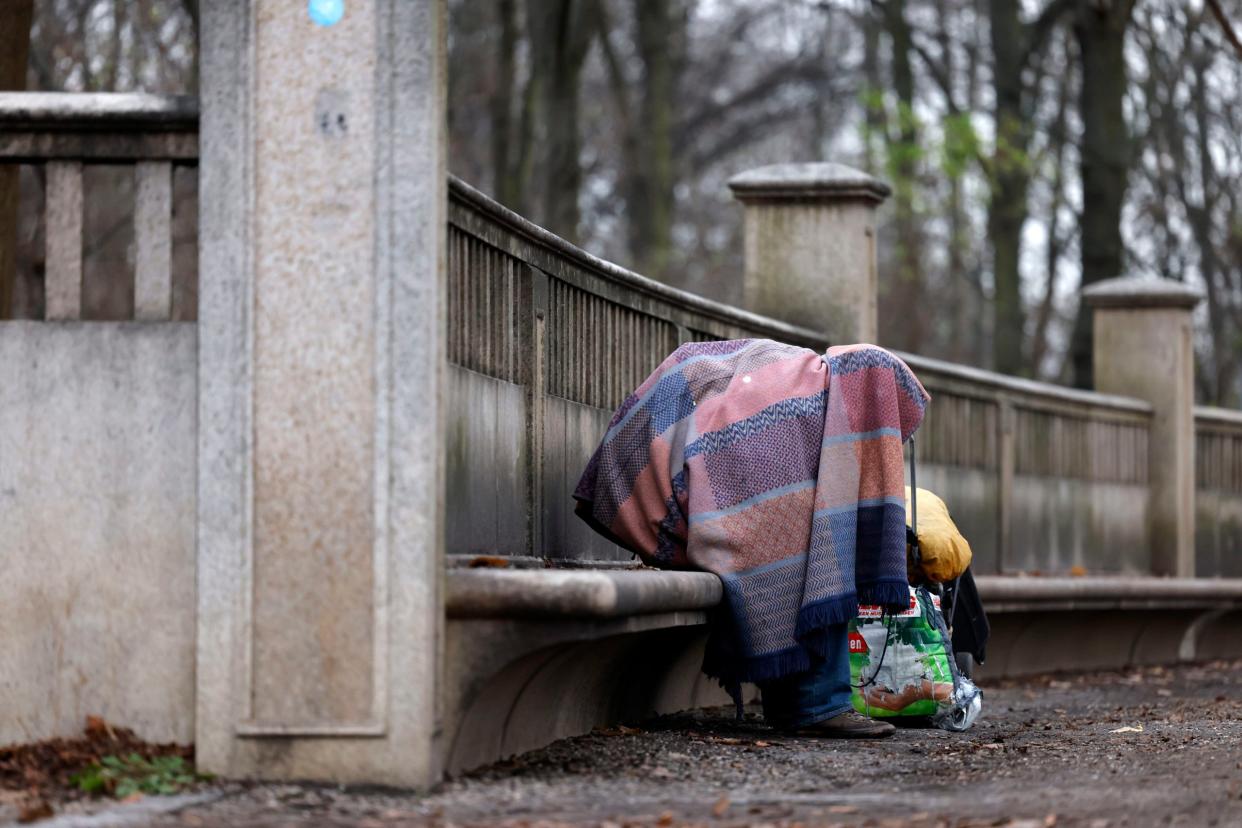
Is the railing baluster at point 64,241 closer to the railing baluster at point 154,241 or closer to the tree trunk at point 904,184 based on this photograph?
the railing baluster at point 154,241

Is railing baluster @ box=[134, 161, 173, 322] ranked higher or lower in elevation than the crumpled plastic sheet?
higher

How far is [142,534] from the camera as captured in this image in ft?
18.2

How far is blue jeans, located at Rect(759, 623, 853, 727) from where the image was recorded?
7.08m

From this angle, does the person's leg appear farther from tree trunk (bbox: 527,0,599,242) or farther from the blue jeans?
tree trunk (bbox: 527,0,599,242)

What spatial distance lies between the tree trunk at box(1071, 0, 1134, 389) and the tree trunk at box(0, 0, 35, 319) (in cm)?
1271

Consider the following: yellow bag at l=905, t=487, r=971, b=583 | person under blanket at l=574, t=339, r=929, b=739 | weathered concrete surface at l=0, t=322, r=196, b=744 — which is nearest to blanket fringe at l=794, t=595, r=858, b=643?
person under blanket at l=574, t=339, r=929, b=739

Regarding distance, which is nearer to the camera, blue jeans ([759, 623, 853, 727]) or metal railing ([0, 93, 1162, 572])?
metal railing ([0, 93, 1162, 572])

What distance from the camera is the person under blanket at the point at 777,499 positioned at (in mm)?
6992

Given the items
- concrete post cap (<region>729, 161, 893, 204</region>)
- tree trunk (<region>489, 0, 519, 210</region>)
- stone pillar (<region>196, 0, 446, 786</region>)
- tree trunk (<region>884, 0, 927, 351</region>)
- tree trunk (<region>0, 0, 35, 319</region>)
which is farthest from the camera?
tree trunk (<region>884, 0, 927, 351</region>)

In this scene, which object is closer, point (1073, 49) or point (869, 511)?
point (869, 511)

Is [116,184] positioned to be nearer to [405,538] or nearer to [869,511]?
[869,511]

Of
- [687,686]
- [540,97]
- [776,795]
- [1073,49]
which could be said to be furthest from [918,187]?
[776,795]

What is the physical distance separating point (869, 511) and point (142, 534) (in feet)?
8.73

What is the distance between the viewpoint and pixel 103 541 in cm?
557
